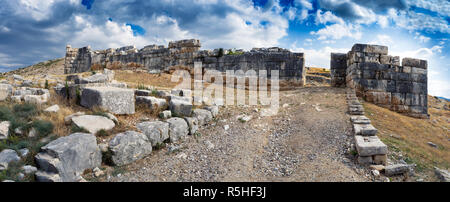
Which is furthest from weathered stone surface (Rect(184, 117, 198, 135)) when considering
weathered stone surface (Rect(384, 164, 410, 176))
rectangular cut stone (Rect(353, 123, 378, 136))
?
weathered stone surface (Rect(384, 164, 410, 176))

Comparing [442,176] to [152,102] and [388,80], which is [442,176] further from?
[388,80]

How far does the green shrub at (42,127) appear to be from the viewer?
4676 millimetres

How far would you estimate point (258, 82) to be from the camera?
43.1ft

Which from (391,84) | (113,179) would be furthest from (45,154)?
(391,84)

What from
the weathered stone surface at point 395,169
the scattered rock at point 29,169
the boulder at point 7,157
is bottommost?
the weathered stone surface at point 395,169

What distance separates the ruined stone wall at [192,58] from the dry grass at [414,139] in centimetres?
445

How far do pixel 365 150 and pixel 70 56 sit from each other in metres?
24.5

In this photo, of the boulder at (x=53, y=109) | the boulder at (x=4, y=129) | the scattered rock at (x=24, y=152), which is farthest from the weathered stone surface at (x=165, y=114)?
the boulder at (x=4, y=129)

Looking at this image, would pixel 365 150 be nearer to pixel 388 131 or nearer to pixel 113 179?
pixel 388 131

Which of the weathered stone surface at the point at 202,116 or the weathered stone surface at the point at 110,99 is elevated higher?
Answer: the weathered stone surface at the point at 110,99

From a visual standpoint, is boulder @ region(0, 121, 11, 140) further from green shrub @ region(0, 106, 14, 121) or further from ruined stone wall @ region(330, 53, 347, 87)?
ruined stone wall @ region(330, 53, 347, 87)

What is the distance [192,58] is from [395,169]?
12.3 m

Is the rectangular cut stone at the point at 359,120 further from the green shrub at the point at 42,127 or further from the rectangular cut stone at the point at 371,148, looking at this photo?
the green shrub at the point at 42,127

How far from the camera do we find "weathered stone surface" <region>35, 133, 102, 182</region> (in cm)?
388
